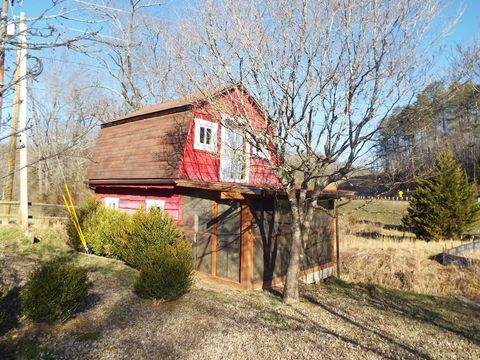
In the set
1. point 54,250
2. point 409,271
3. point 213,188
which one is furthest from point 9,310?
point 409,271

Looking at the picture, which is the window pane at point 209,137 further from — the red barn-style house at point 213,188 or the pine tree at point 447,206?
the pine tree at point 447,206

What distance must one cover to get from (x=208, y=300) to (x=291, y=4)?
20.0 feet

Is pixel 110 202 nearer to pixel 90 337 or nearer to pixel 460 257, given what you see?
pixel 90 337

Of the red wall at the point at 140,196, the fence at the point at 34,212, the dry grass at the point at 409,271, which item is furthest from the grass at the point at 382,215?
the fence at the point at 34,212

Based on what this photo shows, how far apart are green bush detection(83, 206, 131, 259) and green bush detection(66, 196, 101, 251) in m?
0.17

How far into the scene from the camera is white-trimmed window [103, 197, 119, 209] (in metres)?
12.2

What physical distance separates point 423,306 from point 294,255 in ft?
12.2

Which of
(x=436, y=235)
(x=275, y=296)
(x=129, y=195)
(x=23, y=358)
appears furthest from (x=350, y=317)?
(x=436, y=235)

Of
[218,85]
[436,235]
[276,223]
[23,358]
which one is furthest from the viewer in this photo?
[436,235]

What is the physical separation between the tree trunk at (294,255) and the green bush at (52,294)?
163 inches

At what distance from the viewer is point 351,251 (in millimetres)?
14516

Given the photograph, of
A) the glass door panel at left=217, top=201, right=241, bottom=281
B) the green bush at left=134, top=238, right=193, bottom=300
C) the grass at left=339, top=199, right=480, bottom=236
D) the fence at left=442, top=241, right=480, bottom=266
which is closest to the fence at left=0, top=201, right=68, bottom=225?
the glass door panel at left=217, top=201, right=241, bottom=281

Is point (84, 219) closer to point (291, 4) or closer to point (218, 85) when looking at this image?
point (218, 85)

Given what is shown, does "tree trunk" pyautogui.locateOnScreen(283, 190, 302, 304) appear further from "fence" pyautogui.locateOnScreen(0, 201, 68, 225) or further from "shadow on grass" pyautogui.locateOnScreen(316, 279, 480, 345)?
"fence" pyautogui.locateOnScreen(0, 201, 68, 225)
